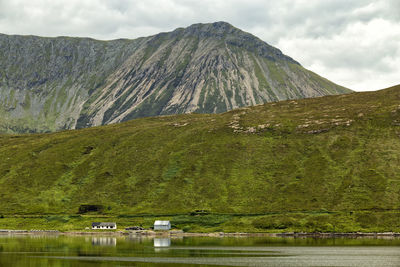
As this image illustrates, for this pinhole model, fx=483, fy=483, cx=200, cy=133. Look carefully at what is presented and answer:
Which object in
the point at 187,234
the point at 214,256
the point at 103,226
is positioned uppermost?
the point at 103,226

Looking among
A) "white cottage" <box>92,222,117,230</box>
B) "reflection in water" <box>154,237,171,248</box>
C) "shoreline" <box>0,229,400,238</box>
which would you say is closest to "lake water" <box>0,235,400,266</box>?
"reflection in water" <box>154,237,171,248</box>

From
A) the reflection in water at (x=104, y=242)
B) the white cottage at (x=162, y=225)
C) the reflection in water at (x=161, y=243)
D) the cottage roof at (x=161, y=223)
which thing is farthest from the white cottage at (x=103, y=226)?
the reflection in water at (x=161, y=243)

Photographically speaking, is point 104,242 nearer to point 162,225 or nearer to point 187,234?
point 187,234

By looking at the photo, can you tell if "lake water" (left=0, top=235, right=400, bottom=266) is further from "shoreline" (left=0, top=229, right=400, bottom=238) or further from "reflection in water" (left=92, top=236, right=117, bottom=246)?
"shoreline" (left=0, top=229, right=400, bottom=238)

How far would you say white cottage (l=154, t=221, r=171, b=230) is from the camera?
18850 cm

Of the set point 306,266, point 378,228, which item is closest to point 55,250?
point 306,266

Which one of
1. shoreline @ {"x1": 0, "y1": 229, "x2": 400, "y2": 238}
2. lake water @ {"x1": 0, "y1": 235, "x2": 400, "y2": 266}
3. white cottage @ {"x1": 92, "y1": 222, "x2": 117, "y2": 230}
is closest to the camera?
lake water @ {"x1": 0, "y1": 235, "x2": 400, "y2": 266}

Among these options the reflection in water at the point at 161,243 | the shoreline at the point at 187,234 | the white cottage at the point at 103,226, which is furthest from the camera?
the white cottage at the point at 103,226

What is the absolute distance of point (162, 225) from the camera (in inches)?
A: 7461

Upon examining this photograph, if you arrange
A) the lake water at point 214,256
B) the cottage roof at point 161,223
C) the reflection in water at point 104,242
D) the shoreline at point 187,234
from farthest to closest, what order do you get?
1. the cottage roof at point 161,223
2. the shoreline at point 187,234
3. the reflection in water at point 104,242
4. the lake water at point 214,256

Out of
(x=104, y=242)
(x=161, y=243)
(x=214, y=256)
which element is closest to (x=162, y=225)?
(x=161, y=243)

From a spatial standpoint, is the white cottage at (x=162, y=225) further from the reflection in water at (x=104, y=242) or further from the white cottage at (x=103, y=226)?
the reflection in water at (x=104, y=242)

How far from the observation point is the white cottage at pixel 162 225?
18850cm

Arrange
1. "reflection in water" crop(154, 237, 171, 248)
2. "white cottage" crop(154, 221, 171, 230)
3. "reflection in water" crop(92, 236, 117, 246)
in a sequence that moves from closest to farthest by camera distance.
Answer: "reflection in water" crop(154, 237, 171, 248)
"reflection in water" crop(92, 236, 117, 246)
"white cottage" crop(154, 221, 171, 230)
